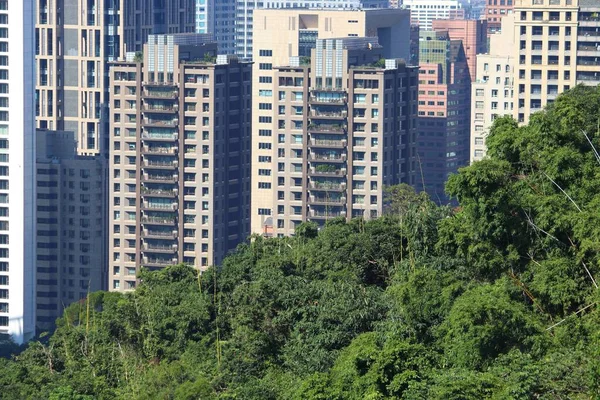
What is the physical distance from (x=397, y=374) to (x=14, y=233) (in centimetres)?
9524

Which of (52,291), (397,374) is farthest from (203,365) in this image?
(52,291)

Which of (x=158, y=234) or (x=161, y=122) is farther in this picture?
(x=158, y=234)

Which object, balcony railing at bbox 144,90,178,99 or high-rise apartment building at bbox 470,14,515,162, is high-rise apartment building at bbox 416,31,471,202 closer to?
high-rise apartment building at bbox 470,14,515,162

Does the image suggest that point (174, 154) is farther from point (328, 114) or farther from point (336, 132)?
point (336, 132)

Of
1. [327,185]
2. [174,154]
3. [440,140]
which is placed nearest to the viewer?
[327,185]

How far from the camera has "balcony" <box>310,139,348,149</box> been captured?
132 meters

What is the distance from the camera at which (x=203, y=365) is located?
5528 centimetres

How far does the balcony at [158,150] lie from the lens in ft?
441

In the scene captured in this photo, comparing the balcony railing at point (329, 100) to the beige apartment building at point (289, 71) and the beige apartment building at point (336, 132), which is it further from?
the beige apartment building at point (289, 71)

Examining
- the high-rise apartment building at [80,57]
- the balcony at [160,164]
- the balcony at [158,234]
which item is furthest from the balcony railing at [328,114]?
the high-rise apartment building at [80,57]

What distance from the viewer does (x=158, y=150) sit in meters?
135

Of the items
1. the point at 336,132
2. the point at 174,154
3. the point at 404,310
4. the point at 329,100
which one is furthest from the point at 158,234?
the point at 404,310

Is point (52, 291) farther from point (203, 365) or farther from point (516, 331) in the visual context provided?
point (516, 331)

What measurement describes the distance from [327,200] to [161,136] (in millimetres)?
13934
